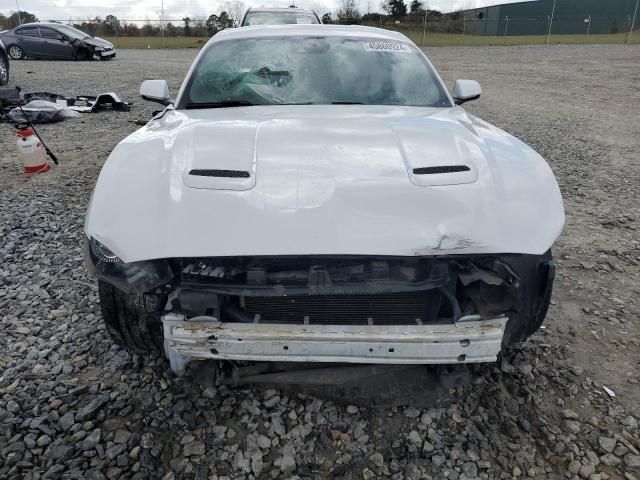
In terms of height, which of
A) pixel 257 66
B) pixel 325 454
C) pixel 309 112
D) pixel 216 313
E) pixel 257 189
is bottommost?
pixel 325 454

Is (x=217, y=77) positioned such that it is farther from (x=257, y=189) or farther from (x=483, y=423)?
(x=483, y=423)

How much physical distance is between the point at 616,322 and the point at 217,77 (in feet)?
9.32

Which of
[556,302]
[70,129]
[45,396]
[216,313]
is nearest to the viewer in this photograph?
[216,313]

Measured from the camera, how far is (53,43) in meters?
16.1

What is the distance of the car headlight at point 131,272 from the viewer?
1.75 metres

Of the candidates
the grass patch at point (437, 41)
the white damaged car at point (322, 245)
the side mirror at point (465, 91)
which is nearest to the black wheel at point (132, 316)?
the white damaged car at point (322, 245)

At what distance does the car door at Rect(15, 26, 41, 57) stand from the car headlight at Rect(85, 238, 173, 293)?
1809cm

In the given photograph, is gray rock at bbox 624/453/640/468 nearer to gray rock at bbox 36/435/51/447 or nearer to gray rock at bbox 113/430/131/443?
gray rock at bbox 113/430/131/443

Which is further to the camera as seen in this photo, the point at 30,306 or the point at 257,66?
the point at 257,66

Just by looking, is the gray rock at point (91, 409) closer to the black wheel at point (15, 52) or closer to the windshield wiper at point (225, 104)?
the windshield wiper at point (225, 104)

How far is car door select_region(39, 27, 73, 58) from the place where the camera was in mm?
16031

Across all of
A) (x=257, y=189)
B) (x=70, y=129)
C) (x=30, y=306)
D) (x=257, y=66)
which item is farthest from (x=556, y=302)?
(x=70, y=129)

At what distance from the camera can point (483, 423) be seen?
2043mm

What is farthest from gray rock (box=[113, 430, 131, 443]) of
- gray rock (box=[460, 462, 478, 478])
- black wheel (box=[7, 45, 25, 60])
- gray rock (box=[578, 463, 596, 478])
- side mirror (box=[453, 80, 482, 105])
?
black wheel (box=[7, 45, 25, 60])
